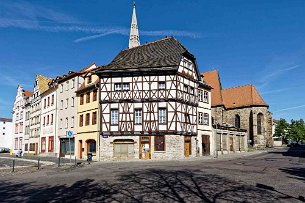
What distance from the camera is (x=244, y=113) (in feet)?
186

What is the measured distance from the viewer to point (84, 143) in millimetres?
35031

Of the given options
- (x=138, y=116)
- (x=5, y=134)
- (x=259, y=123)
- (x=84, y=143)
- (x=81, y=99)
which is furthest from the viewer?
(x=5, y=134)

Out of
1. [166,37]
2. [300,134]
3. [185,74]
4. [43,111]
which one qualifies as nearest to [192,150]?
[185,74]

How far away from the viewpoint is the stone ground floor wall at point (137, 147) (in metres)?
30.0

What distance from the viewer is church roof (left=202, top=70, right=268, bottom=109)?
52528 millimetres

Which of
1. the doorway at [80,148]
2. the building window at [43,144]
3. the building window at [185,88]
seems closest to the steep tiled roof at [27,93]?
the building window at [43,144]

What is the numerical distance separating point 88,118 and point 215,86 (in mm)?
26928

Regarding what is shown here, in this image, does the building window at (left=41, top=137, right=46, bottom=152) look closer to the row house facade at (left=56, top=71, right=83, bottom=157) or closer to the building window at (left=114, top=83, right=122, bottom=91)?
the row house facade at (left=56, top=71, right=83, bottom=157)

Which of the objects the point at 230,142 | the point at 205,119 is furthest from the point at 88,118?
the point at 230,142

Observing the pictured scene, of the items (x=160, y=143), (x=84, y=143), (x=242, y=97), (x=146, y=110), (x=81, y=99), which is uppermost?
(x=242, y=97)

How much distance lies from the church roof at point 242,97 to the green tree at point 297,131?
54057 millimetres

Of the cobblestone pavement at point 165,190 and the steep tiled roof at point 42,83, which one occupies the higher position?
the steep tiled roof at point 42,83

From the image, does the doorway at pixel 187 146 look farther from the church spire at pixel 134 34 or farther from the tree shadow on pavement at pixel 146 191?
the church spire at pixel 134 34

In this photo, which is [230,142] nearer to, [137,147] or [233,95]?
[137,147]
